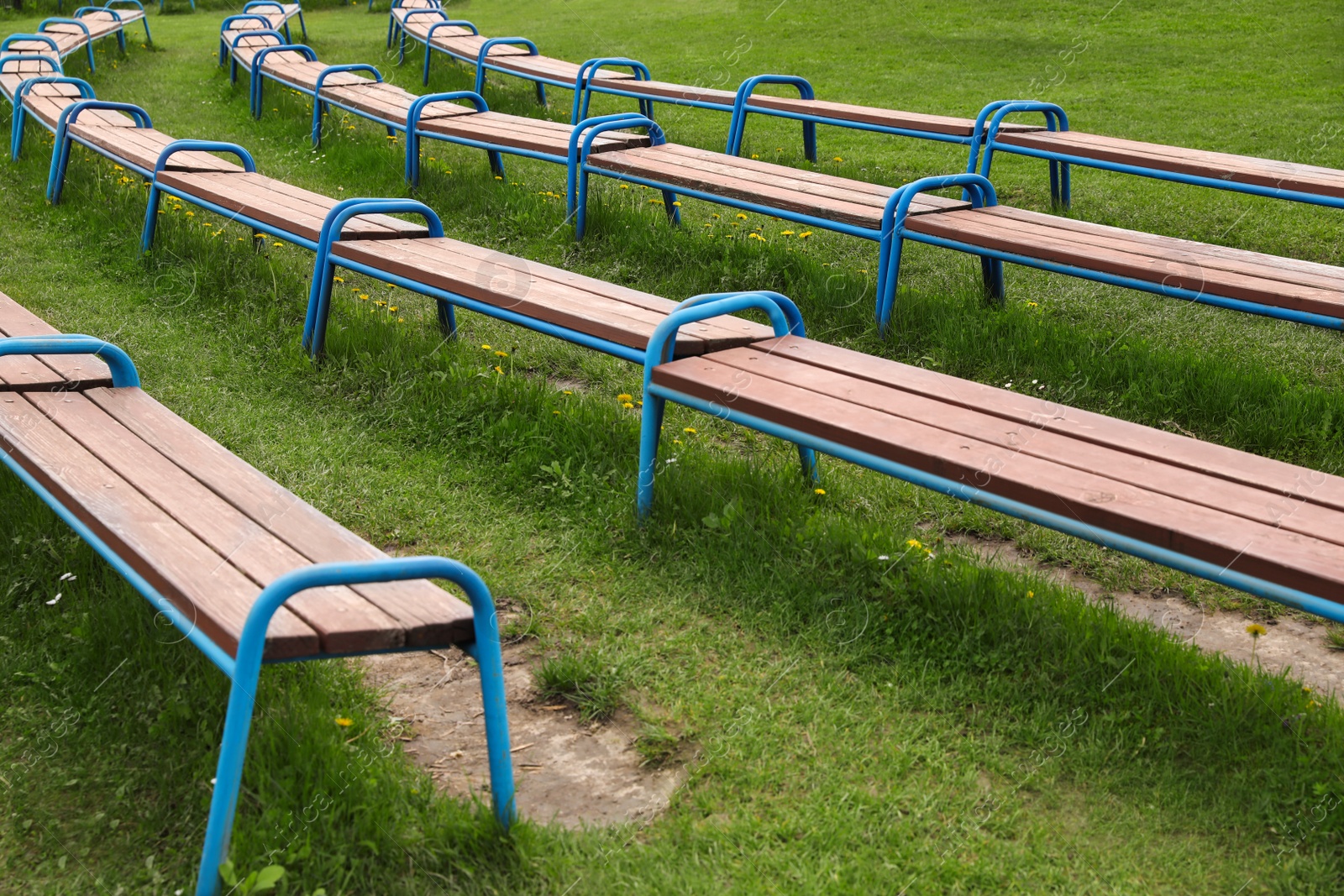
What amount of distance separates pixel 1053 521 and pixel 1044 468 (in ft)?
0.54

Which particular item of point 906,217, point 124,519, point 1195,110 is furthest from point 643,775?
point 1195,110

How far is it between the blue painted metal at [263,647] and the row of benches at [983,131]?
4404 mm

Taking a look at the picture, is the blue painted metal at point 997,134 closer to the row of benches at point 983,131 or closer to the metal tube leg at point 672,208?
the row of benches at point 983,131

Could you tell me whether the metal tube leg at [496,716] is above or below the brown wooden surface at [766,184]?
below

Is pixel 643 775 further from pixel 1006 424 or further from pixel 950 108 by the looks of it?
pixel 950 108

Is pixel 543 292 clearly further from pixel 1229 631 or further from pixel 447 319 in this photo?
pixel 1229 631

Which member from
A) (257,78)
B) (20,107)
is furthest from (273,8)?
(20,107)

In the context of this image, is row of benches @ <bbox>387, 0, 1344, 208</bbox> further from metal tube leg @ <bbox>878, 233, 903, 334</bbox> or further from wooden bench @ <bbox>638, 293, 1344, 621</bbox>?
wooden bench @ <bbox>638, 293, 1344, 621</bbox>

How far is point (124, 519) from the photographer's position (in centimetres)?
244

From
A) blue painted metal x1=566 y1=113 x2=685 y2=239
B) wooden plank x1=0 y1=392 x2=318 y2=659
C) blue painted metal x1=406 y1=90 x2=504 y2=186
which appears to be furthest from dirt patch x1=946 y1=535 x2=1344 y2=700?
blue painted metal x1=406 y1=90 x2=504 y2=186

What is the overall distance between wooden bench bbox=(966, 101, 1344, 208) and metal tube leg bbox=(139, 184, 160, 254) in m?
4.29

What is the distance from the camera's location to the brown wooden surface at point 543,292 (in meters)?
3.53

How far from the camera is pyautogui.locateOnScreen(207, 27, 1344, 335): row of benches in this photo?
3984 mm

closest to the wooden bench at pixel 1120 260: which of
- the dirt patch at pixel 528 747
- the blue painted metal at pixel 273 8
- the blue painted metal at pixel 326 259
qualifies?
the blue painted metal at pixel 326 259
